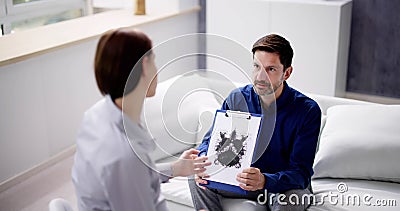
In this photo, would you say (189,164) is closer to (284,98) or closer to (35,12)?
(284,98)

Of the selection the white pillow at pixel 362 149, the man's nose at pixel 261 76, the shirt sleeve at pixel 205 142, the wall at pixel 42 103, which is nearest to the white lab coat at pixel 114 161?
the shirt sleeve at pixel 205 142

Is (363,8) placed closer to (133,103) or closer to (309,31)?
(309,31)

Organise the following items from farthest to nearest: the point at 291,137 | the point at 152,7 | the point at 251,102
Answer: the point at 152,7
the point at 291,137
the point at 251,102

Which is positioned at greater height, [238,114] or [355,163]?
[238,114]

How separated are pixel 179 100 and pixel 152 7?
2.91 metres

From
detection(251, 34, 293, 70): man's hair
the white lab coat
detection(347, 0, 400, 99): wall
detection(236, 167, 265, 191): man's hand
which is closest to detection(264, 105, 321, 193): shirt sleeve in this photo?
detection(236, 167, 265, 191): man's hand

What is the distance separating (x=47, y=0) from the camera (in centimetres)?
351

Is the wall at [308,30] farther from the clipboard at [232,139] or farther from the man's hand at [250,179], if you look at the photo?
the clipboard at [232,139]

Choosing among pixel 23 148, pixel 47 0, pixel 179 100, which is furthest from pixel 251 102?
pixel 47 0

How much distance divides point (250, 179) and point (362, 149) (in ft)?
2.42

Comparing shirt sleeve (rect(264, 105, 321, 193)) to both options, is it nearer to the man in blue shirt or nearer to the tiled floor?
the man in blue shirt

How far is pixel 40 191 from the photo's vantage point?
254 cm

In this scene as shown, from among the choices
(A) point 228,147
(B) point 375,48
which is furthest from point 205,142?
(B) point 375,48

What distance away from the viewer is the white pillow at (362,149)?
1862mm
